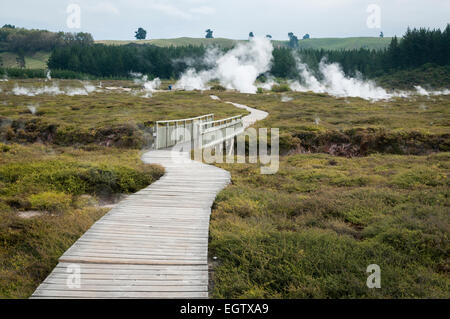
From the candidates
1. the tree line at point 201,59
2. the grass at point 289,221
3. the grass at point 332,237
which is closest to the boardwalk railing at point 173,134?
the grass at point 289,221

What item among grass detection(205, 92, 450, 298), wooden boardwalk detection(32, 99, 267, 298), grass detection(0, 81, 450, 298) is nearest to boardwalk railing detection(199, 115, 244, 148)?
grass detection(0, 81, 450, 298)

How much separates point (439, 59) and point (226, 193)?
96.3m

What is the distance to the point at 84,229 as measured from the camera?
25.9 feet

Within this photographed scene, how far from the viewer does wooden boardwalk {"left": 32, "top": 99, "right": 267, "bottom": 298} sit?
547cm

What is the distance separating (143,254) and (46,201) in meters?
4.84

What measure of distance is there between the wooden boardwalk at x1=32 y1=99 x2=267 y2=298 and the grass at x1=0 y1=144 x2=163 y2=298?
49 cm

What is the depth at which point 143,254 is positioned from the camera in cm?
655

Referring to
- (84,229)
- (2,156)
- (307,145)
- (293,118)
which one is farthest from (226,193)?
(293,118)

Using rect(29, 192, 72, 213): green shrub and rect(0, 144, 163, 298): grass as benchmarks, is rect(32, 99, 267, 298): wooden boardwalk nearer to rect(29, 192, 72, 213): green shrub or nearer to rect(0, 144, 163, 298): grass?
rect(0, 144, 163, 298): grass

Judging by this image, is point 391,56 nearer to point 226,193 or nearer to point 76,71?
point 76,71

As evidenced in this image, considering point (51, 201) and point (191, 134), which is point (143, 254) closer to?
point (51, 201)

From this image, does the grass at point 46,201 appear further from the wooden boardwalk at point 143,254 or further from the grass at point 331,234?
the grass at point 331,234

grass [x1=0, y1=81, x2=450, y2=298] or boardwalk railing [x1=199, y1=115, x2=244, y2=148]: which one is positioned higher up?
boardwalk railing [x1=199, y1=115, x2=244, y2=148]

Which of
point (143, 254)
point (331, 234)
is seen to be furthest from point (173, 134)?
point (331, 234)
